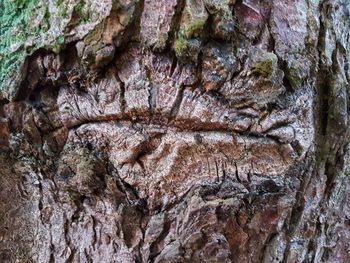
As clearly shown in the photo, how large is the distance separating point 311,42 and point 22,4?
0.50 m

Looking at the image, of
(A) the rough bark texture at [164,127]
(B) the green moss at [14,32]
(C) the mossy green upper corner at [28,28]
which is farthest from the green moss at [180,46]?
(B) the green moss at [14,32]

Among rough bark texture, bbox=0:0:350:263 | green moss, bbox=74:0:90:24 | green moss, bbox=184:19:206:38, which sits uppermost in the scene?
green moss, bbox=74:0:90:24

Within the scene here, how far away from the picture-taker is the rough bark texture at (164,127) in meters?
0.73

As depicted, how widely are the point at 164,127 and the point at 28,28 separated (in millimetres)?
284

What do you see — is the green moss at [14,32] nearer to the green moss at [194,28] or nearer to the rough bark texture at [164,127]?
the rough bark texture at [164,127]

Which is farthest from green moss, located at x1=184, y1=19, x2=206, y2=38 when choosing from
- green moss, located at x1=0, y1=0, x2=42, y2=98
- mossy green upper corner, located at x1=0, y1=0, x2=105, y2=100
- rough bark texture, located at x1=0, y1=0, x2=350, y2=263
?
green moss, located at x1=0, y1=0, x2=42, y2=98

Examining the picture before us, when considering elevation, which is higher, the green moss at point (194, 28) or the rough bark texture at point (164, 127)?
the green moss at point (194, 28)

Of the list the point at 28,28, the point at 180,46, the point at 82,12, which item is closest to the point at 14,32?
the point at 28,28

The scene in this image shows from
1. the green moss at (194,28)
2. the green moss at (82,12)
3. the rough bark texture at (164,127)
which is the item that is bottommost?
the rough bark texture at (164,127)

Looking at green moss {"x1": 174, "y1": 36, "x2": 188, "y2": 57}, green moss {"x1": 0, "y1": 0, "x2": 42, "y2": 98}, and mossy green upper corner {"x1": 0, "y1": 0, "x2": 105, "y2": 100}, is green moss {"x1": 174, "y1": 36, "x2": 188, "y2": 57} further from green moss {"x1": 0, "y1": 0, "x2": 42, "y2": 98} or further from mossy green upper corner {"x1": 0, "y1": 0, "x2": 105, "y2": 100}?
green moss {"x1": 0, "y1": 0, "x2": 42, "y2": 98}

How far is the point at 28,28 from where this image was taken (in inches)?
31.3

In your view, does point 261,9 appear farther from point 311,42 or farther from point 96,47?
point 96,47

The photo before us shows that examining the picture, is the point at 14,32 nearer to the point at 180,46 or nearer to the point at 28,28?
the point at 28,28

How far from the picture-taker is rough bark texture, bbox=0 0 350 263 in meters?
0.73
